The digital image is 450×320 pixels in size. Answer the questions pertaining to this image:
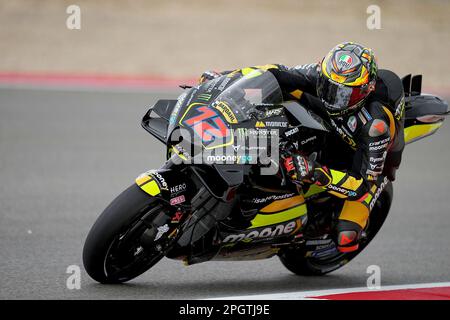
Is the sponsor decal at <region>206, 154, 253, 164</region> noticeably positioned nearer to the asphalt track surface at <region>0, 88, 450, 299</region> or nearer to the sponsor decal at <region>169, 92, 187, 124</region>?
the sponsor decal at <region>169, 92, 187, 124</region>

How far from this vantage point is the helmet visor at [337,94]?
5.35m

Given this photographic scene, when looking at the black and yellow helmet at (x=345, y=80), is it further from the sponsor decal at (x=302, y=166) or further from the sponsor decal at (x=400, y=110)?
the sponsor decal at (x=302, y=166)

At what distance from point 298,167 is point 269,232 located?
614mm

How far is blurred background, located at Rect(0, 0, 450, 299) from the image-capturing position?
6.07 m

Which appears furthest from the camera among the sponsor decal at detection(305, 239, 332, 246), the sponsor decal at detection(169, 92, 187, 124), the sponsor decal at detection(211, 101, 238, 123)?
the sponsor decal at detection(305, 239, 332, 246)

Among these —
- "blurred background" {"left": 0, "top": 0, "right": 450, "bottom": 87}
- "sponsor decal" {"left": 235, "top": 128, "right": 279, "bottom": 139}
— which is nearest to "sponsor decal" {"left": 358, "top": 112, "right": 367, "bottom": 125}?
"sponsor decal" {"left": 235, "top": 128, "right": 279, "bottom": 139}

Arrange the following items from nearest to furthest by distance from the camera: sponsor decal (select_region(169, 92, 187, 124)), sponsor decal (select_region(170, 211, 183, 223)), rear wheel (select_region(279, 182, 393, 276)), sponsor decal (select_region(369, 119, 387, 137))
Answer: sponsor decal (select_region(169, 92, 187, 124)), sponsor decal (select_region(170, 211, 183, 223)), sponsor decal (select_region(369, 119, 387, 137)), rear wheel (select_region(279, 182, 393, 276))

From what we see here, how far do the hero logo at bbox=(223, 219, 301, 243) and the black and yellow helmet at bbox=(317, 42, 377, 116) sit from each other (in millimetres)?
744

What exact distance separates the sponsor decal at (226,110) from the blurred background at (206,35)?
Answer: 1206 cm

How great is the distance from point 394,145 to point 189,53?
529 inches

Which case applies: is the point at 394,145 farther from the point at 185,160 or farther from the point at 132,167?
the point at 132,167

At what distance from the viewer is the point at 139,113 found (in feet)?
43.8
